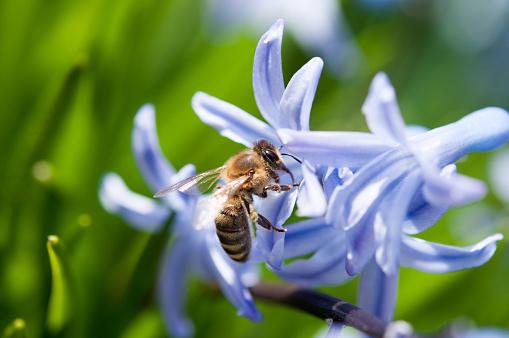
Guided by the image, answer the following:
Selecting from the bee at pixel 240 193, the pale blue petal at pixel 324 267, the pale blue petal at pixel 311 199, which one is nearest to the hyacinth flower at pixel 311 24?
the bee at pixel 240 193

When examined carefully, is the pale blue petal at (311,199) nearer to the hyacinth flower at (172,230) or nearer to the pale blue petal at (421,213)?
the pale blue petal at (421,213)

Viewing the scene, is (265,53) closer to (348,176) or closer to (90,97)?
(348,176)

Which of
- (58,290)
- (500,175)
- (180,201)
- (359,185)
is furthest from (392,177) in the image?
(500,175)

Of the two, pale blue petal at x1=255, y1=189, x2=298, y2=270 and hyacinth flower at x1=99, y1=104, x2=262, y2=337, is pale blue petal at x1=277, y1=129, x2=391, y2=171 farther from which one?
hyacinth flower at x1=99, y1=104, x2=262, y2=337

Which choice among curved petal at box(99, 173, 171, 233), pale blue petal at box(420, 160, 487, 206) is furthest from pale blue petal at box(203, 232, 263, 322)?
pale blue petal at box(420, 160, 487, 206)

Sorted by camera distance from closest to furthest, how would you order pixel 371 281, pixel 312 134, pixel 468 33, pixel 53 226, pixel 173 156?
1. pixel 312 134
2. pixel 371 281
3. pixel 53 226
4. pixel 173 156
5. pixel 468 33

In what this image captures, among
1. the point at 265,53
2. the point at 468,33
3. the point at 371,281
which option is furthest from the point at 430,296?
the point at 468,33
